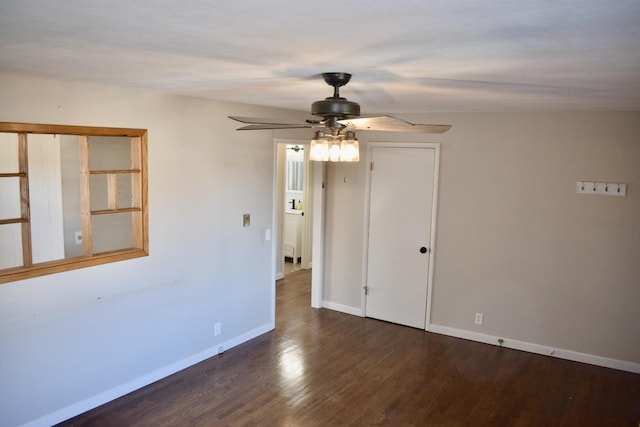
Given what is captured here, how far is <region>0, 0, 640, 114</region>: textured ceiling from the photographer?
142 cm

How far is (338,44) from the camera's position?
1.86m

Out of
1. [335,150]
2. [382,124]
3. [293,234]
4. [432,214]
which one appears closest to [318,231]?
[432,214]

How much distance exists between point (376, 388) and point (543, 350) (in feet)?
6.38

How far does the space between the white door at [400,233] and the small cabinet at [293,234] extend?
7.89ft

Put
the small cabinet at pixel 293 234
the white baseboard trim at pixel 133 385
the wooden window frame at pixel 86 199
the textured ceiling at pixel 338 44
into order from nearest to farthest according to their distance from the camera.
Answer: the textured ceiling at pixel 338 44 → the wooden window frame at pixel 86 199 → the white baseboard trim at pixel 133 385 → the small cabinet at pixel 293 234

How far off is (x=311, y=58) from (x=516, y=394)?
338 cm

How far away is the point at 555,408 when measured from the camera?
380 centimetres

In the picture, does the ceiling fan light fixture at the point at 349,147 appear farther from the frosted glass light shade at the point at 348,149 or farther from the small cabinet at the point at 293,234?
the small cabinet at the point at 293,234

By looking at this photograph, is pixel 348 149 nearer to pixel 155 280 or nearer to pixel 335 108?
pixel 335 108

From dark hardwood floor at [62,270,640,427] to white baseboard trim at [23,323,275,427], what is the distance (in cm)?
6

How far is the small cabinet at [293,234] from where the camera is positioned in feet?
25.8

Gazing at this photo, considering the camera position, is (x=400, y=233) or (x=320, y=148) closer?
(x=320, y=148)

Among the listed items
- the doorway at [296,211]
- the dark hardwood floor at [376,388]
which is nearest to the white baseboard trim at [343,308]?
the dark hardwood floor at [376,388]

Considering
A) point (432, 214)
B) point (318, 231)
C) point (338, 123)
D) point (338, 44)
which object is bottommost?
point (318, 231)
